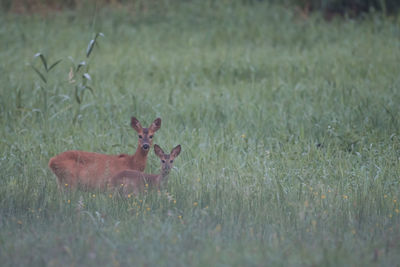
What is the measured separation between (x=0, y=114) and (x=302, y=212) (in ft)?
19.3

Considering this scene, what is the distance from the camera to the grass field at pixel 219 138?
174 inches

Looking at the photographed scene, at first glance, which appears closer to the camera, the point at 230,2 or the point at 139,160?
the point at 139,160

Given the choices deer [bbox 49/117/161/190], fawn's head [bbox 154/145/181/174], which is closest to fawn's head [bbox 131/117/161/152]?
deer [bbox 49/117/161/190]

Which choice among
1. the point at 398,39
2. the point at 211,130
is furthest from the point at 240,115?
the point at 398,39

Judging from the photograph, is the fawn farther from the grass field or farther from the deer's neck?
the deer's neck

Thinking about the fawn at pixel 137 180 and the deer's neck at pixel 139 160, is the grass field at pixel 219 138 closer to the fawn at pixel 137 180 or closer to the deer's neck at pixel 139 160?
the fawn at pixel 137 180

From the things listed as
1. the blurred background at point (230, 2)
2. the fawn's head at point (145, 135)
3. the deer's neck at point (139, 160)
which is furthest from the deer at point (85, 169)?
the blurred background at point (230, 2)

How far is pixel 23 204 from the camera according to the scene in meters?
5.47

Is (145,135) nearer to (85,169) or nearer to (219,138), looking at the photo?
(85,169)

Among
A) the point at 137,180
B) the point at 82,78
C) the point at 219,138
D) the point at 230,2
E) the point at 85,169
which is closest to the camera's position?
the point at 137,180

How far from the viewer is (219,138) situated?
791 cm

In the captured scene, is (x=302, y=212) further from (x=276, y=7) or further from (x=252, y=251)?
(x=276, y=7)

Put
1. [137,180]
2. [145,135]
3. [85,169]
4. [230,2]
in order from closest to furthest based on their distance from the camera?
1. [137,180]
2. [85,169]
3. [145,135]
4. [230,2]

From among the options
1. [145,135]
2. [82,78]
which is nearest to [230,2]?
[82,78]
